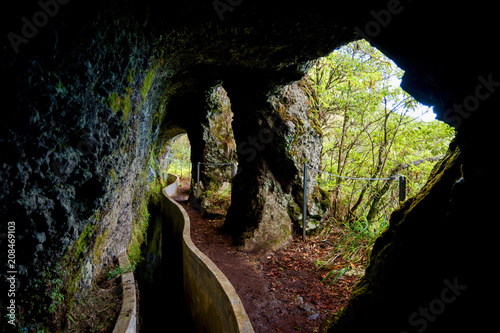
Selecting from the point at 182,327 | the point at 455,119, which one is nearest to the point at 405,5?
the point at 455,119

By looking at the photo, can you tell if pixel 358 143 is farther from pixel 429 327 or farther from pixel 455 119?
pixel 429 327

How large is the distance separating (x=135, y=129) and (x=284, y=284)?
386 centimetres

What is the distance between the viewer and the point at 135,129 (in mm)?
4723

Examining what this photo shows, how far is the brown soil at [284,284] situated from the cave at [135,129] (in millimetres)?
708

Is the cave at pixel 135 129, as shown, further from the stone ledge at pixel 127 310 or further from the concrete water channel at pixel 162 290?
the concrete water channel at pixel 162 290

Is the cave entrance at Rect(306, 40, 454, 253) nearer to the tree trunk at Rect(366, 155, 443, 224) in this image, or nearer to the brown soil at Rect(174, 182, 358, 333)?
the tree trunk at Rect(366, 155, 443, 224)

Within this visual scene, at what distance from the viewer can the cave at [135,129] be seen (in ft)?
6.61

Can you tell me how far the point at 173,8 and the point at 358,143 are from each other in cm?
651

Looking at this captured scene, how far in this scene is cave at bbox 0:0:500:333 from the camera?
79.4 inches

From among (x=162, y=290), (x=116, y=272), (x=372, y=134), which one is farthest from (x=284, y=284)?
(x=162, y=290)

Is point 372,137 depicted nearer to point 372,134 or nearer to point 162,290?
A: point 372,134

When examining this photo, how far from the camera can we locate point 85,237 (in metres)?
3.81

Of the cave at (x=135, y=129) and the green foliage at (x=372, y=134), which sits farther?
the green foliage at (x=372, y=134)

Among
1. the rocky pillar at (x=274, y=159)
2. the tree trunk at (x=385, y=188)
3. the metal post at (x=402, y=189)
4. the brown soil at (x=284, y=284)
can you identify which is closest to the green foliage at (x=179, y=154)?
the rocky pillar at (x=274, y=159)
